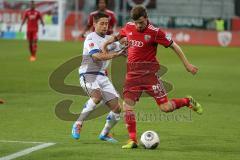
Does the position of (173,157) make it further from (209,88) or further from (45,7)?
(45,7)

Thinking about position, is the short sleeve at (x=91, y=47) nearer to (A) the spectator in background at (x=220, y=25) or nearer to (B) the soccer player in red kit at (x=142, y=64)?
(B) the soccer player in red kit at (x=142, y=64)

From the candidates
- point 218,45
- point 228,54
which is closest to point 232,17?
point 218,45

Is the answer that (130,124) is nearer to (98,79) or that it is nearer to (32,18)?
(98,79)

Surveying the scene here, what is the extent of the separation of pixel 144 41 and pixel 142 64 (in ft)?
1.26

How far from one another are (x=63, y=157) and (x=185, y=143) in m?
2.44

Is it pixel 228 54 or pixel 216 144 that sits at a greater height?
pixel 216 144

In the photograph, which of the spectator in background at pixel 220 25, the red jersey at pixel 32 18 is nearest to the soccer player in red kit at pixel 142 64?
the red jersey at pixel 32 18

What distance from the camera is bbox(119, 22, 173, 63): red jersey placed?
11.5 m

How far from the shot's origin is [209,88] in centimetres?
2183

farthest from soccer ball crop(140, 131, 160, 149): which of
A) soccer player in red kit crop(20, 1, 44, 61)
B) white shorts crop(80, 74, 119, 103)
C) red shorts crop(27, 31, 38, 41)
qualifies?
red shorts crop(27, 31, 38, 41)

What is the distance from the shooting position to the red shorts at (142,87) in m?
11.6

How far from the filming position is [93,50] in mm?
12102

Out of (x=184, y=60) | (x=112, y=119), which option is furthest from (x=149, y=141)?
(x=184, y=60)

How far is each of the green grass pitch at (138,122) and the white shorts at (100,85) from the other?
76 centimetres
